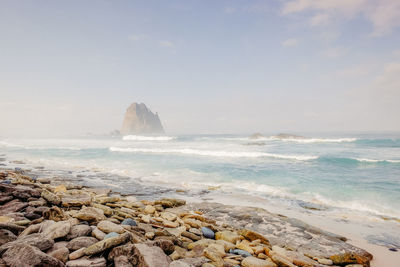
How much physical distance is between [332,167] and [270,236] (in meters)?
13.8

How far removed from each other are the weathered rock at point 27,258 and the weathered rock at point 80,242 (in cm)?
42

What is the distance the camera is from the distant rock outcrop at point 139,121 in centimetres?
13250

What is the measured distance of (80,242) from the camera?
111 inches

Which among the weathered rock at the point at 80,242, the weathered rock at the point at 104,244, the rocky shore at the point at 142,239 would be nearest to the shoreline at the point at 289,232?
the rocky shore at the point at 142,239

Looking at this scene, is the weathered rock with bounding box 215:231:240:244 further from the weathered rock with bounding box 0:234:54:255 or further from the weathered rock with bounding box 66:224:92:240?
the weathered rock with bounding box 0:234:54:255

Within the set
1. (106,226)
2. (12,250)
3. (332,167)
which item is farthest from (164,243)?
(332,167)

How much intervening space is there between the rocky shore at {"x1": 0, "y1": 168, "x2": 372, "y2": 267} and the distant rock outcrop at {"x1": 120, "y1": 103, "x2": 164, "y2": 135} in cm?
13049

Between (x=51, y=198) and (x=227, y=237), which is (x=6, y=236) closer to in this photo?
(x=51, y=198)

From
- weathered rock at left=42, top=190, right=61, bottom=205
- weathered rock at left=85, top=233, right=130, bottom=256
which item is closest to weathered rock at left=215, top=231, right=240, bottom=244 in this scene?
weathered rock at left=85, top=233, right=130, bottom=256

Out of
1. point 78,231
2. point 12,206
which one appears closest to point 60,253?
point 78,231

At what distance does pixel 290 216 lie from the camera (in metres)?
6.79

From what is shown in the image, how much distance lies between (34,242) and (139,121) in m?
136

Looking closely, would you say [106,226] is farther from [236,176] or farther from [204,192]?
[236,176]

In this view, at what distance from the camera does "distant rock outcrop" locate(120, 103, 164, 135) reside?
132500mm
